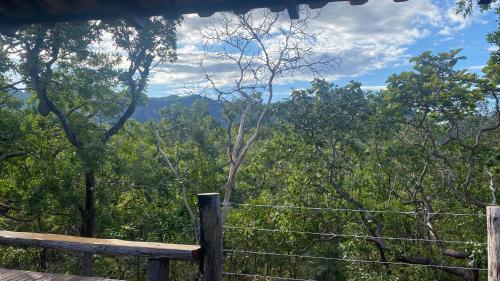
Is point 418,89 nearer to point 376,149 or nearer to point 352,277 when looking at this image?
point 376,149

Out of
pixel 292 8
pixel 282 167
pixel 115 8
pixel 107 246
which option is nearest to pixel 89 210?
pixel 282 167

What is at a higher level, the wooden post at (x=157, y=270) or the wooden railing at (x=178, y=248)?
the wooden railing at (x=178, y=248)

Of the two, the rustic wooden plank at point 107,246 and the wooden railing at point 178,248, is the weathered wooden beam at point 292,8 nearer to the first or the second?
the wooden railing at point 178,248

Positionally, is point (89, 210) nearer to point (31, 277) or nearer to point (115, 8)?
point (31, 277)

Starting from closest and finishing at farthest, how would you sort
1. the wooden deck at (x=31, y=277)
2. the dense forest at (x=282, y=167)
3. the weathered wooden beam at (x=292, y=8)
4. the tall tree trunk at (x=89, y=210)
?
the weathered wooden beam at (x=292, y=8)
the wooden deck at (x=31, y=277)
the dense forest at (x=282, y=167)
the tall tree trunk at (x=89, y=210)

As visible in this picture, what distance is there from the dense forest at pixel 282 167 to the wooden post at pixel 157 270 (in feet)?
16.3

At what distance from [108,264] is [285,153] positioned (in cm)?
568

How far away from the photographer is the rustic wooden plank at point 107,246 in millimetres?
2135

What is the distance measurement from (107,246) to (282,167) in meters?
8.06

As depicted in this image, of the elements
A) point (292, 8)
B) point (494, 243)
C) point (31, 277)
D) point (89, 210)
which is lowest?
point (89, 210)

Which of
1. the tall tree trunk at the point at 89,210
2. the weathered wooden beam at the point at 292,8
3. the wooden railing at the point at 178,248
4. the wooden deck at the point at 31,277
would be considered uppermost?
the weathered wooden beam at the point at 292,8

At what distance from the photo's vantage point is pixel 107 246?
2.21 meters

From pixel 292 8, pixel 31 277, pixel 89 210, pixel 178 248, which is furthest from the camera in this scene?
pixel 89 210

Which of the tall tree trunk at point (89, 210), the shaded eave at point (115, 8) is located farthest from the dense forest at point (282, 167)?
the shaded eave at point (115, 8)
